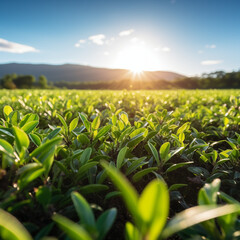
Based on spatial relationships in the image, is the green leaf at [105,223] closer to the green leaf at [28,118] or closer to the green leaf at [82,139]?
the green leaf at [82,139]

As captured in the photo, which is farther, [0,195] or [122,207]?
[122,207]

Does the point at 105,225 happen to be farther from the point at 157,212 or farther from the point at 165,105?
the point at 165,105

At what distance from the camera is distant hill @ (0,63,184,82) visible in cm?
10362

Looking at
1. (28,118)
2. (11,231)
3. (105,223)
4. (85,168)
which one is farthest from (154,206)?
(28,118)

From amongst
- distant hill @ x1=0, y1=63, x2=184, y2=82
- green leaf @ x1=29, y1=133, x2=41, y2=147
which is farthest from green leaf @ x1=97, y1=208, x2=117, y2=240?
distant hill @ x1=0, y1=63, x2=184, y2=82

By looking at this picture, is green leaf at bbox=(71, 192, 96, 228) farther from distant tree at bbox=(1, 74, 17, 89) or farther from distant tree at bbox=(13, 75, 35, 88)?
distant tree at bbox=(13, 75, 35, 88)

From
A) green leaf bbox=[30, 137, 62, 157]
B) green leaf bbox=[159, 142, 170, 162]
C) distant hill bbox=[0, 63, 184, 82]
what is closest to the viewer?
Result: green leaf bbox=[30, 137, 62, 157]

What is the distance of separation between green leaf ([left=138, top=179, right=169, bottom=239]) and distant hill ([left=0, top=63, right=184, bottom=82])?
304ft

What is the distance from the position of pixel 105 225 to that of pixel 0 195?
45cm

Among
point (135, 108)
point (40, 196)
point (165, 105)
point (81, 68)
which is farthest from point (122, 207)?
point (81, 68)

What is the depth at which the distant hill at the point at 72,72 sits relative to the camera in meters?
104

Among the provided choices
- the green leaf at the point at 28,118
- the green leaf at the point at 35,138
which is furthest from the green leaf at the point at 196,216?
the green leaf at the point at 28,118

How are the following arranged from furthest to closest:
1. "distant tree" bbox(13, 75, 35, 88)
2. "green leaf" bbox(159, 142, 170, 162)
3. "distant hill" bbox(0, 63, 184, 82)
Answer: "distant hill" bbox(0, 63, 184, 82), "distant tree" bbox(13, 75, 35, 88), "green leaf" bbox(159, 142, 170, 162)

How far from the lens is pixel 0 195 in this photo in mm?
750
